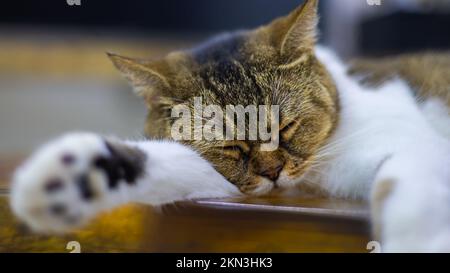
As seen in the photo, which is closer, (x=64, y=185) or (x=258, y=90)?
(x=64, y=185)

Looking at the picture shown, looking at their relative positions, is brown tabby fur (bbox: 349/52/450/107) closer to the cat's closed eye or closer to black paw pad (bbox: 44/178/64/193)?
the cat's closed eye

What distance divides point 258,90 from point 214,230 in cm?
42

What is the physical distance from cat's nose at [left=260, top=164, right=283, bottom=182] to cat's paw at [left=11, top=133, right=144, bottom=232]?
0.38 meters

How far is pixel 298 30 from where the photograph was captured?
1.12 metres

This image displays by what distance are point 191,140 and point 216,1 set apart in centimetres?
214

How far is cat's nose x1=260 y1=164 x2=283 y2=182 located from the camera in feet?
3.22

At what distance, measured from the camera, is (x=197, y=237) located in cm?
75

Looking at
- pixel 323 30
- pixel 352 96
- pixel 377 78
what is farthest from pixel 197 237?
pixel 323 30

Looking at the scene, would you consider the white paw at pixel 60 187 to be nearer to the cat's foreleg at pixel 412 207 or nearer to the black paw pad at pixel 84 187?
the black paw pad at pixel 84 187

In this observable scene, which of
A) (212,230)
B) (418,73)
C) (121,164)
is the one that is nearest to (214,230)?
(212,230)

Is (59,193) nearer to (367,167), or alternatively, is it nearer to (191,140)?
(191,140)

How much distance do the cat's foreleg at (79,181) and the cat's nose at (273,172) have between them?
0.81 ft

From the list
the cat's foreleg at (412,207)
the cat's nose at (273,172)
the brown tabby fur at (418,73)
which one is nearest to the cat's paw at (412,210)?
the cat's foreleg at (412,207)

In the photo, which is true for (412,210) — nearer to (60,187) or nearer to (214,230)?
(214,230)
